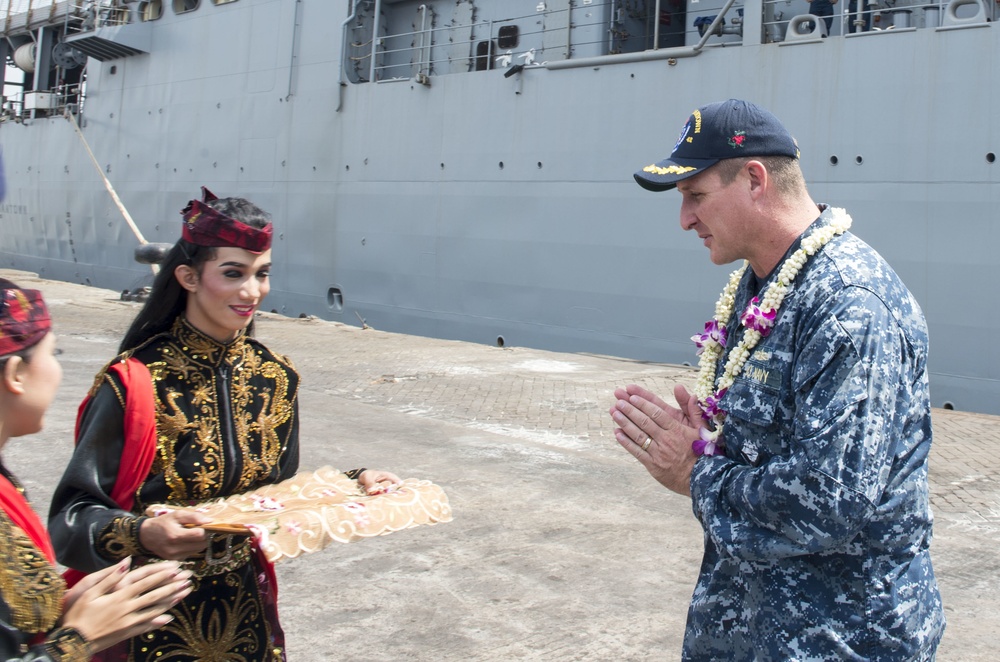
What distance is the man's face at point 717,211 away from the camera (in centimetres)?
166

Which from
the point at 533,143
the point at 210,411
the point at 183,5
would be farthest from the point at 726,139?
the point at 183,5

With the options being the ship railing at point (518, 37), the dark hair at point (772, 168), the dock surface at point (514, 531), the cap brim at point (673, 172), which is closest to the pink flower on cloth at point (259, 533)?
the cap brim at point (673, 172)

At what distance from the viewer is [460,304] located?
12523mm

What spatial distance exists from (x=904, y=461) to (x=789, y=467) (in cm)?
24

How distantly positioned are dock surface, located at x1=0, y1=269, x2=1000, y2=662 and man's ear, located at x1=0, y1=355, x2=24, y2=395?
1.99 meters

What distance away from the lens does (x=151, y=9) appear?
18.1 metres

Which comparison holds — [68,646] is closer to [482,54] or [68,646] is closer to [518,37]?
[518,37]

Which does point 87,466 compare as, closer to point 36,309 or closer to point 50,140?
point 36,309

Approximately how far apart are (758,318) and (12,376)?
124cm

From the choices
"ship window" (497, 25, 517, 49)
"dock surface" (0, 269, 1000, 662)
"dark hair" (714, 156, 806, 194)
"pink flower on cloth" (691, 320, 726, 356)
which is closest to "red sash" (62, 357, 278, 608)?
"pink flower on cloth" (691, 320, 726, 356)

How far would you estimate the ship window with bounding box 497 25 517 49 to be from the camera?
12.7 metres

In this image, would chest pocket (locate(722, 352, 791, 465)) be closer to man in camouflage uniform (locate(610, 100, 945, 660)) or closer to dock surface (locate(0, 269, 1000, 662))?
man in camouflage uniform (locate(610, 100, 945, 660))

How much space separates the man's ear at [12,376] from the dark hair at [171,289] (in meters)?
0.63

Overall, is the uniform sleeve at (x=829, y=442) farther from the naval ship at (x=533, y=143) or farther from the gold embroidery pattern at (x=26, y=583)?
the naval ship at (x=533, y=143)
